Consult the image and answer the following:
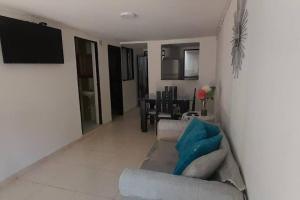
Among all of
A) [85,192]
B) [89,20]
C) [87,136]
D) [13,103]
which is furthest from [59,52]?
[85,192]

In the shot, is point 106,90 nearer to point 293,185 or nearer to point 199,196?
point 199,196

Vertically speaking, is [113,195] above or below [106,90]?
below

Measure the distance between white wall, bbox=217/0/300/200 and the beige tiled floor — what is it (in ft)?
5.52

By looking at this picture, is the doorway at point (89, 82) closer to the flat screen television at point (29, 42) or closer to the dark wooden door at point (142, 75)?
the flat screen television at point (29, 42)

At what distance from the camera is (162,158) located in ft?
6.89

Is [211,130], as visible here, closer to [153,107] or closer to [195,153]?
[195,153]

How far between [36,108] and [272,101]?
304cm

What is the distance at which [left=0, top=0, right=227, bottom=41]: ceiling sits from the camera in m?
2.28

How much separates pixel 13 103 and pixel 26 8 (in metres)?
1.24

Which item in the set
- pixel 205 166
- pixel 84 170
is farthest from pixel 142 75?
pixel 205 166

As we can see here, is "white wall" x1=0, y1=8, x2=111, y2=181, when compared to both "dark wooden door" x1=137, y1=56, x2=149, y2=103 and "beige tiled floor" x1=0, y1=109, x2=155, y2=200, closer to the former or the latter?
"beige tiled floor" x1=0, y1=109, x2=155, y2=200

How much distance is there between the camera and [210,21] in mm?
3232

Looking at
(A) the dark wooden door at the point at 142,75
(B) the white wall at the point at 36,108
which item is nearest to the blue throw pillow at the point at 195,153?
(B) the white wall at the point at 36,108

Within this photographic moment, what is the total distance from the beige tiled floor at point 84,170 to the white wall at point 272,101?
1.68 meters
